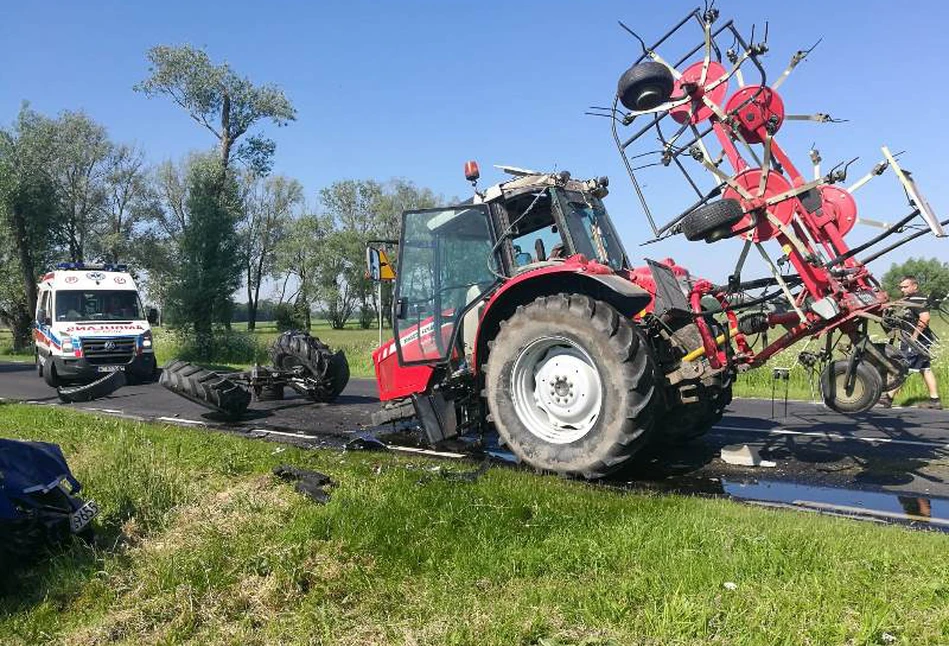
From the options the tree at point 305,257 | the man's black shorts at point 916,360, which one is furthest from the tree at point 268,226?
the man's black shorts at point 916,360

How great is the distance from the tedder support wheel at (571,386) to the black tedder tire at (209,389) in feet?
13.5

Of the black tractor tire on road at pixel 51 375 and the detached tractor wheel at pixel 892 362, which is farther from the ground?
the detached tractor wheel at pixel 892 362

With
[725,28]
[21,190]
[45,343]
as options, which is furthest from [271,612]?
[21,190]

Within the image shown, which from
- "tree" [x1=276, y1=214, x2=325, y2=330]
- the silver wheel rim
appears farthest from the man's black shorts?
"tree" [x1=276, y1=214, x2=325, y2=330]

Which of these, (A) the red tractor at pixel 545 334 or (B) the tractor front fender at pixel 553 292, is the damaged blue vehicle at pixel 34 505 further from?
(B) the tractor front fender at pixel 553 292

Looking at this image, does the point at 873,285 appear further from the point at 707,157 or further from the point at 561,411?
the point at 561,411

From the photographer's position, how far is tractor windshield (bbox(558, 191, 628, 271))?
634cm

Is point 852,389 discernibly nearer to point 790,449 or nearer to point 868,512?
point 868,512

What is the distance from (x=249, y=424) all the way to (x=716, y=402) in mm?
5501

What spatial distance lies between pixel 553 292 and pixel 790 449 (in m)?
2.81

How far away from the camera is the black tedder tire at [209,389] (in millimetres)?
8391

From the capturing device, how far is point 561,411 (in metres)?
5.54

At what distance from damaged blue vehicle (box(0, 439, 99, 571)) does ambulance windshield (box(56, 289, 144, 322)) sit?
12869 millimetres

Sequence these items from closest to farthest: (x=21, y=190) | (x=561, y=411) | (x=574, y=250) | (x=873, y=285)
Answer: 1. (x=873, y=285)
2. (x=561, y=411)
3. (x=574, y=250)
4. (x=21, y=190)
